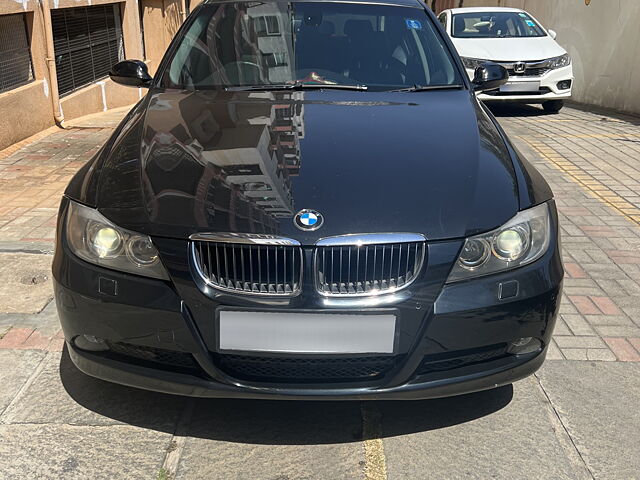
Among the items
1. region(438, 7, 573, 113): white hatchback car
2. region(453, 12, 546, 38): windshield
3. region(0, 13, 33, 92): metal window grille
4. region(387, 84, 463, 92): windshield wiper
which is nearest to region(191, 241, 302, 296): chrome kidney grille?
region(387, 84, 463, 92): windshield wiper

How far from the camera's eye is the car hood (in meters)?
2.24

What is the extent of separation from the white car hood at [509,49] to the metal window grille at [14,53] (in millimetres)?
5677

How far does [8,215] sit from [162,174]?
293 cm

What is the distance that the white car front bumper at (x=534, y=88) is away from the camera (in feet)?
30.3

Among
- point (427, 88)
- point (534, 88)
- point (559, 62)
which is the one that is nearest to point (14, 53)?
point (427, 88)

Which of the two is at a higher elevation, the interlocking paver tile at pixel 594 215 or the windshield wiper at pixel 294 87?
the windshield wiper at pixel 294 87

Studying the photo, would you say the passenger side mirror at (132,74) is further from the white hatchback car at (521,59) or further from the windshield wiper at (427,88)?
the white hatchback car at (521,59)

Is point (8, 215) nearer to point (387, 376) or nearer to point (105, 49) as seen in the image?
point (387, 376)

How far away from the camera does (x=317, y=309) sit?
2139 mm

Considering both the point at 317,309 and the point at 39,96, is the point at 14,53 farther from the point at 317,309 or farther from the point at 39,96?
the point at 317,309

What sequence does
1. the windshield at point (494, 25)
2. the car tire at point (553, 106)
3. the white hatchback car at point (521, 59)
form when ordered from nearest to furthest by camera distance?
the white hatchback car at point (521, 59) → the car tire at point (553, 106) → the windshield at point (494, 25)

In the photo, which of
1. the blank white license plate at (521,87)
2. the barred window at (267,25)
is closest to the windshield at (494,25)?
the blank white license plate at (521,87)

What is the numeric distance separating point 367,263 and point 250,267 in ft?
1.27

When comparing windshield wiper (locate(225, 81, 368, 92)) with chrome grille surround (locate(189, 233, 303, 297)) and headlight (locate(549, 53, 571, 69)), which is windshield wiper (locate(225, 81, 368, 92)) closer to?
chrome grille surround (locate(189, 233, 303, 297))
